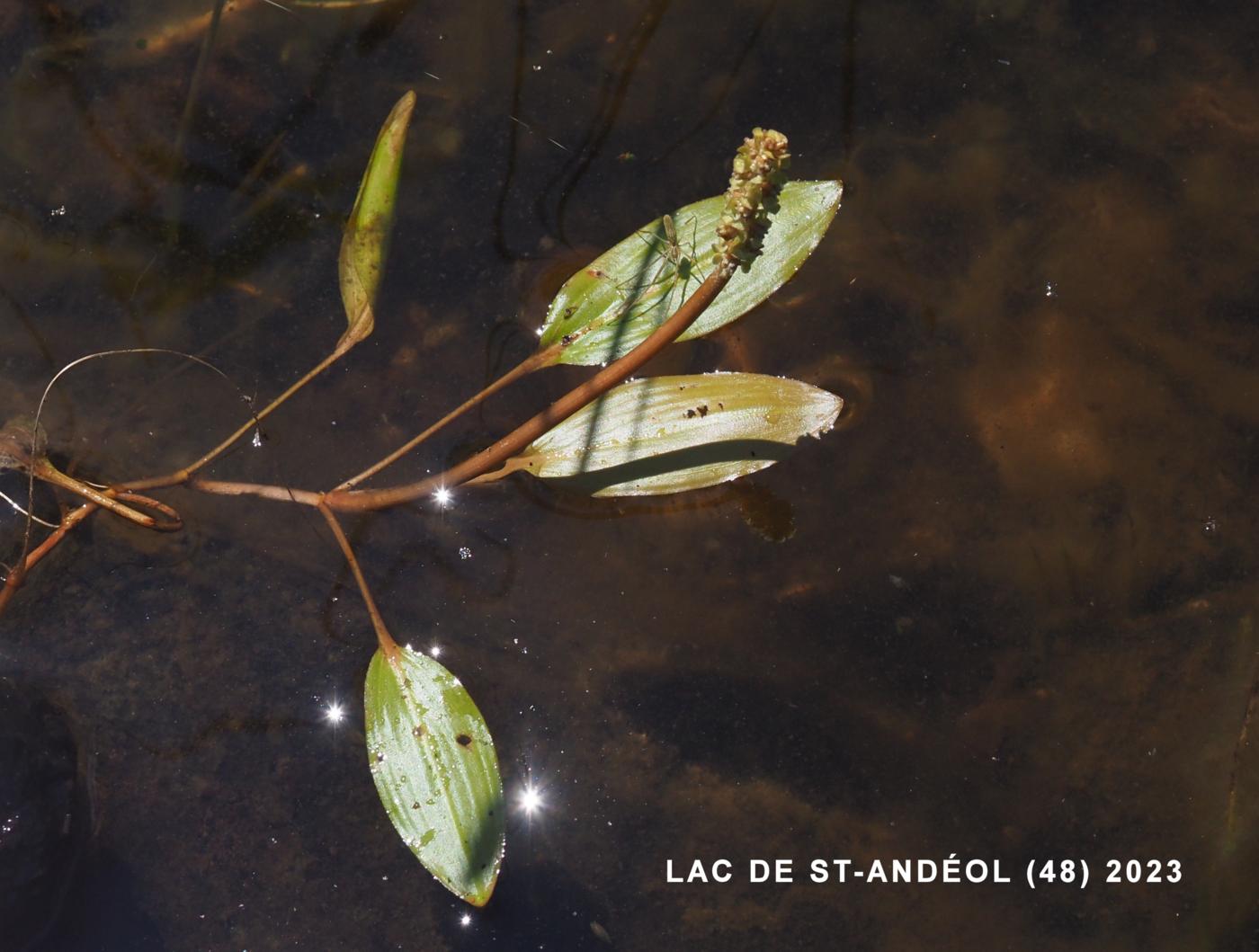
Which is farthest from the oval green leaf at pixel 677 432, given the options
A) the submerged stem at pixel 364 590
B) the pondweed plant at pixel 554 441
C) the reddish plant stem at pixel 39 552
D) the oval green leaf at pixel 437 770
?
the reddish plant stem at pixel 39 552

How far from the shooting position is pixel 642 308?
7.14 ft

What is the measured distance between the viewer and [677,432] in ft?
6.93

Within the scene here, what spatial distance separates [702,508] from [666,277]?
1.71 ft

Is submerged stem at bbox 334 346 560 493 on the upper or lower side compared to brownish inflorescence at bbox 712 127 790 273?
lower

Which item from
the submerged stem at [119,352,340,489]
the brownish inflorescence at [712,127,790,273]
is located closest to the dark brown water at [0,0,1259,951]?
the submerged stem at [119,352,340,489]

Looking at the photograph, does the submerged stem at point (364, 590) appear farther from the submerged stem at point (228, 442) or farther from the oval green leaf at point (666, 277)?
the oval green leaf at point (666, 277)

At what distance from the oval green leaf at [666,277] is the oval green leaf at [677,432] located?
0.12 metres

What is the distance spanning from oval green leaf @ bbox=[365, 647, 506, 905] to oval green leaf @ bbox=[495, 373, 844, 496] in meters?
0.49

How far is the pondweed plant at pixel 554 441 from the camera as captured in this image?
2.07 meters

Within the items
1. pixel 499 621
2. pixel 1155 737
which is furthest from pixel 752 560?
pixel 1155 737

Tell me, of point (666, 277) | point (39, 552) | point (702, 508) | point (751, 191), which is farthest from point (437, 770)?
point (751, 191)

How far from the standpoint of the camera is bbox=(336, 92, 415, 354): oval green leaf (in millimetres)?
2193

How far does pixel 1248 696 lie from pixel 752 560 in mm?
1128

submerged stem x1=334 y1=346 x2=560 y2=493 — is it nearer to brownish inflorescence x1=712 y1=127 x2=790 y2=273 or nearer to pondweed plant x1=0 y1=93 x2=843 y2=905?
pondweed plant x1=0 y1=93 x2=843 y2=905
